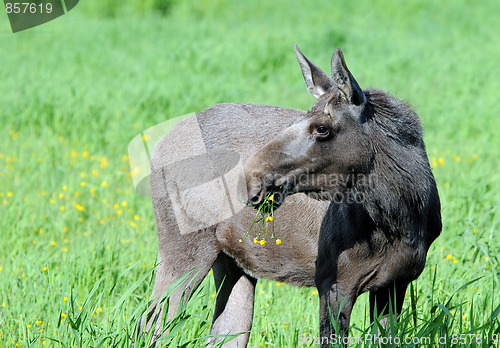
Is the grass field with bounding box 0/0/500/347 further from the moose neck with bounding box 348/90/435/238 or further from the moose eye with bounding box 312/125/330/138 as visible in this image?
the moose eye with bounding box 312/125/330/138

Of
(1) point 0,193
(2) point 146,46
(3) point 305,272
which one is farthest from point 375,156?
(2) point 146,46

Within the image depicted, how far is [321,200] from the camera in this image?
3.70m

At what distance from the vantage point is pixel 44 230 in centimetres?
593

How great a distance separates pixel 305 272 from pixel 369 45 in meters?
10.7

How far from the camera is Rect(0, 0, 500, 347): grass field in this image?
4223 mm

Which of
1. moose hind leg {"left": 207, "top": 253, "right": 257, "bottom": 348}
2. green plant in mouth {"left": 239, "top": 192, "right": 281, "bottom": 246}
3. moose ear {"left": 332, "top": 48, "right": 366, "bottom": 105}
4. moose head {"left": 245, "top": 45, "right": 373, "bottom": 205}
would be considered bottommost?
moose hind leg {"left": 207, "top": 253, "right": 257, "bottom": 348}

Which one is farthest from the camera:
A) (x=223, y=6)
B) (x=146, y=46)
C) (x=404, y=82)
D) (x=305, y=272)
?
(x=223, y=6)

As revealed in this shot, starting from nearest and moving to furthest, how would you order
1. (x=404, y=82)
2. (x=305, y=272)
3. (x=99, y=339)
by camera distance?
(x=99, y=339) → (x=305, y=272) → (x=404, y=82)

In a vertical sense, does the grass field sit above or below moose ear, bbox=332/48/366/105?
below

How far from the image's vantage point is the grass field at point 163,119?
166 inches

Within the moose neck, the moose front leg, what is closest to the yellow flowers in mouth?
the moose front leg

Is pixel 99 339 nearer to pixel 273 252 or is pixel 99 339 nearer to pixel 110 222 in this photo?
pixel 273 252

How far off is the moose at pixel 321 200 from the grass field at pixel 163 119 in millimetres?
279

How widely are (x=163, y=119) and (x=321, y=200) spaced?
218 inches
